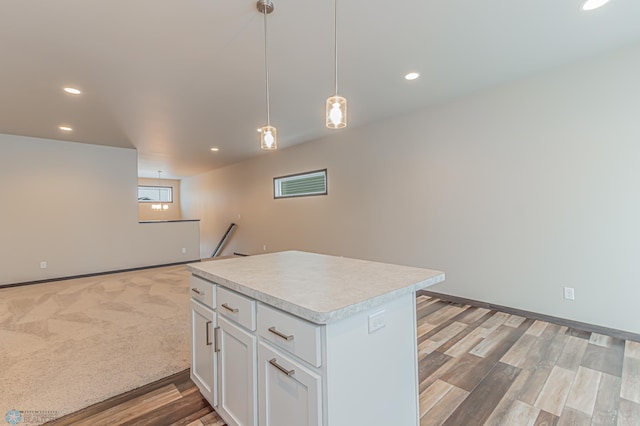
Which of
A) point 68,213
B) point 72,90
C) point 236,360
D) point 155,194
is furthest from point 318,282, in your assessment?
point 155,194

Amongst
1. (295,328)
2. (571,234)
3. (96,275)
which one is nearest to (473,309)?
(571,234)

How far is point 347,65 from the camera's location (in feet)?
8.97

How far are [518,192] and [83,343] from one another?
4657 millimetres

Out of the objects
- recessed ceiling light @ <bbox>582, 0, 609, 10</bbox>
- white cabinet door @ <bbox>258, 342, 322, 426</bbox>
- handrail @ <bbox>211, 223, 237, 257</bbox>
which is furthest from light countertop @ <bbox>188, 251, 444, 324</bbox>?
handrail @ <bbox>211, 223, 237, 257</bbox>

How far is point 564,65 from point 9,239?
810 centimetres

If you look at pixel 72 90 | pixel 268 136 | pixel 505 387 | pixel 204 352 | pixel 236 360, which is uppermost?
pixel 72 90

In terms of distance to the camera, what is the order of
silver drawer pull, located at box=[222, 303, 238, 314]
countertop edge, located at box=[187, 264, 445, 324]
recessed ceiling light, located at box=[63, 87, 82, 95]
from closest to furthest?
1. countertop edge, located at box=[187, 264, 445, 324]
2. silver drawer pull, located at box=[222, 303, 238, 314]
3. recessed ceiling light, located at box=[63, 87, 82, 95]

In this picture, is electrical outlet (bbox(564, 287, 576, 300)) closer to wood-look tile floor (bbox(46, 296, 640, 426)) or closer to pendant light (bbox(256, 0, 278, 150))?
wood-look tile floor (bbox(46, 296, 640, 426))

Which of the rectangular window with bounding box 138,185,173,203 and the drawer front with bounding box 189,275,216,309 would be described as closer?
the drawer front with bounding box 189,275,216,309

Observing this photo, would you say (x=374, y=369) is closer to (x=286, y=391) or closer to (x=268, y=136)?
(x=286, y=391)

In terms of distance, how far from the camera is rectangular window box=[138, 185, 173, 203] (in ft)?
33.9

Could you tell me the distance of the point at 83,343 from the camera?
267 cm

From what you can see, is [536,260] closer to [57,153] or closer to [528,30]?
[528,30]

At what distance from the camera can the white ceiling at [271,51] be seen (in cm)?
199
